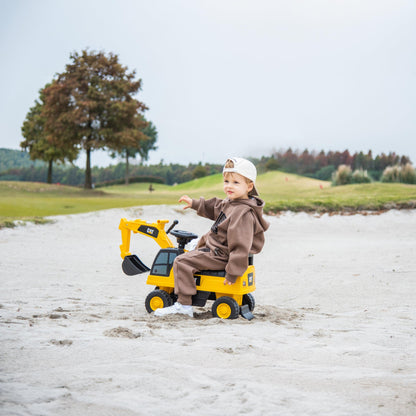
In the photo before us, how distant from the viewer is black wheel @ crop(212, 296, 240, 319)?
443cm

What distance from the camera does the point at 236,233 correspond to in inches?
172

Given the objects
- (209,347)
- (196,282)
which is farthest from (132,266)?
(209,347)

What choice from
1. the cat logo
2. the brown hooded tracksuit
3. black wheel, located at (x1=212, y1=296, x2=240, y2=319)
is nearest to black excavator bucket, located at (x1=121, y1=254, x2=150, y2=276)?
the cat logo

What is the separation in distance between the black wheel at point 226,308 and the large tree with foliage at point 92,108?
22.3 m

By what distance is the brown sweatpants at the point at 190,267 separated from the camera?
4.49m

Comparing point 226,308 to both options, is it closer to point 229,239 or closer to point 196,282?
point 196,282

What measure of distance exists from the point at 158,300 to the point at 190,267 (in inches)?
21.1

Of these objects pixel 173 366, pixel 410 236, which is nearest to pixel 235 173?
pixel 173 366

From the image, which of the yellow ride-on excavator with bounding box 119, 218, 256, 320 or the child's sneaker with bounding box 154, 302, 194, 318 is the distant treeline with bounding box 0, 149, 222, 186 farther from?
the child's sneaker with bounding box 154, 302, 194, 318

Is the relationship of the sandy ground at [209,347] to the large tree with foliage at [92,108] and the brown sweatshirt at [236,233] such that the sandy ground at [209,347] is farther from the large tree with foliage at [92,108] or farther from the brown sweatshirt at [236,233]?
the large tree with foliage at [92,108]

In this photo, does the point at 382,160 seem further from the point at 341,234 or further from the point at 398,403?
the point at 398,403

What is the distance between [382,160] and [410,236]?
14064 mm

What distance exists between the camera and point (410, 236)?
12438 millimetres

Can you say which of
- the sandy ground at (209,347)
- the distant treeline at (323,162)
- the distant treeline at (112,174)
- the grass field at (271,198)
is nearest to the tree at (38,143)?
the distant treeline at (112,174)
